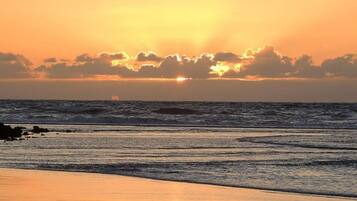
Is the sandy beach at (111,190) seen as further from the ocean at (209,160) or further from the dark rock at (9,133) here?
the dark rock at (9,133)

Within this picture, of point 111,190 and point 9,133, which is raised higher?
point 9,133

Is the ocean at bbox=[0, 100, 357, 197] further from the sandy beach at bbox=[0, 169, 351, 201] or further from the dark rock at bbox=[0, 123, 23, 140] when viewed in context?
the dark rock at bbox=[0, 123, 23, 140]

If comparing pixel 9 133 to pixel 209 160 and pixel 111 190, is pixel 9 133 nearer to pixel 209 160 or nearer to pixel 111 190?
pixel 209 160

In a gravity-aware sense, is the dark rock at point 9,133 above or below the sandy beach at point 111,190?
above

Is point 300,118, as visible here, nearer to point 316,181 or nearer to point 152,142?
point 152,142

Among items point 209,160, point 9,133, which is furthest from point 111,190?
point 9,133

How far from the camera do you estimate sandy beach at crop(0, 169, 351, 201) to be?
16.9 m

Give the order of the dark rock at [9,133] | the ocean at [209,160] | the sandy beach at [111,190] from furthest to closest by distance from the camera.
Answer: the dark rock at [9,133] → the ocean at [209,160] → the sandy beach at [111,190]

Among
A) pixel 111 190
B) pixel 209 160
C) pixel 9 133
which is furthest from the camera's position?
pixel 9 133

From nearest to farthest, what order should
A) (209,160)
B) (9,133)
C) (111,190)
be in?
(111,190) < (209,160) < (9,133)

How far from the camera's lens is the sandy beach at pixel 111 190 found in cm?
1692

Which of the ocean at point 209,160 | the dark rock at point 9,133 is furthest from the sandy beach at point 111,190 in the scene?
the dark rock at point 9,133

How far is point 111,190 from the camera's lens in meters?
18.2

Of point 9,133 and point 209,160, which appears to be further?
point 9,133
